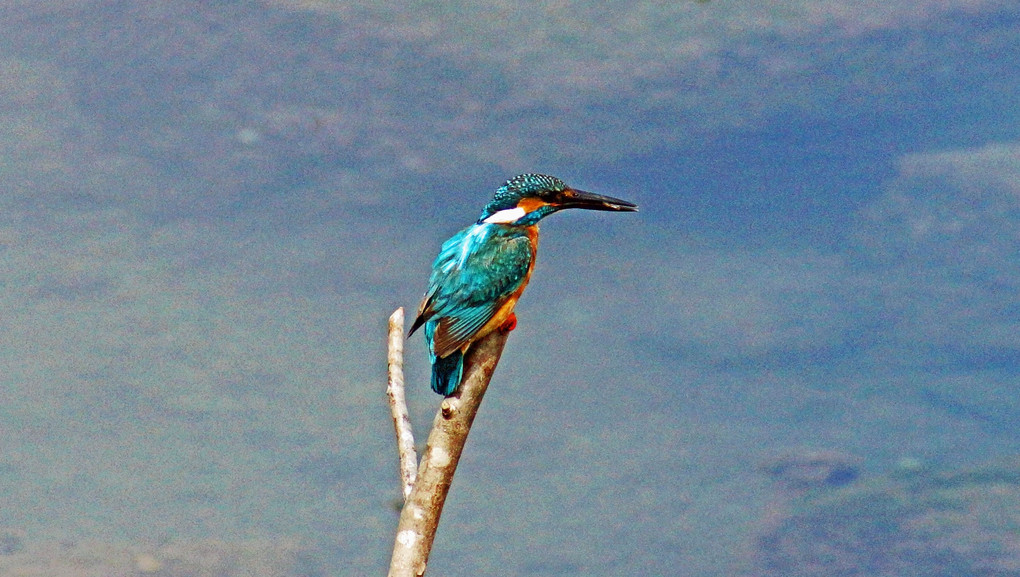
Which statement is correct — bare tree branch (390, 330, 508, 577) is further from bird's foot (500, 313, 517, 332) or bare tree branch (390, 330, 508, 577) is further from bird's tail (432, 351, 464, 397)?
bird's foot (500, 313, 517, 332)

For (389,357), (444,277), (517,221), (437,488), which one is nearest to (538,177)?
(517,221)

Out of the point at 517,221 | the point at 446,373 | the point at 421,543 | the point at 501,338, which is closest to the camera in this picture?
the point at 421,543

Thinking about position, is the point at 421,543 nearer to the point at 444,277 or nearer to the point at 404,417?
the point at 404,417

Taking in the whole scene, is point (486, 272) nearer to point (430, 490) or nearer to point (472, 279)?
point (472, 279)

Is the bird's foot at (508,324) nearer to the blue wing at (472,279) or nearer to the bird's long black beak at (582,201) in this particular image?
the blue wing at (472,279)

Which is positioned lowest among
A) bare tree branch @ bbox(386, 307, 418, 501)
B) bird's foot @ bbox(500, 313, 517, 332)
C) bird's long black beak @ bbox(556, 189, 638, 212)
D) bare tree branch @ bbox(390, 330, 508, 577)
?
bare tree branch @ bbox(390, 330, 508, 577)

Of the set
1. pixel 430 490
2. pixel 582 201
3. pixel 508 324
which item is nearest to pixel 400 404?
pixel 430 490

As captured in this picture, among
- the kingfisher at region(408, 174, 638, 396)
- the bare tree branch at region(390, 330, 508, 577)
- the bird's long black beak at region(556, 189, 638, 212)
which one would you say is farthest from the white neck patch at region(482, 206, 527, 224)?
the bare tree branch at region(390, 330, 508, 577)
